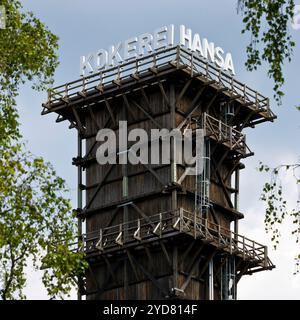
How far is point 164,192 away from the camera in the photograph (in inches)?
3319

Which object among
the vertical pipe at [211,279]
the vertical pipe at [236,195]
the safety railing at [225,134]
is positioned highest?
the safety railing at [225,134]

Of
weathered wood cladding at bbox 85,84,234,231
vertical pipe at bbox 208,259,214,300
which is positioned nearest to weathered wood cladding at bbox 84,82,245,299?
weathered wood cladding at bbox 85,84,234,231

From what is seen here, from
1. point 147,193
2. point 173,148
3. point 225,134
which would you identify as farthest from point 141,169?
point 225,134

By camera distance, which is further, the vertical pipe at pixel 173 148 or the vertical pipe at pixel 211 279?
the vertical pipe at pixel 211 279

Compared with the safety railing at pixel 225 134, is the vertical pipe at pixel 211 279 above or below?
below

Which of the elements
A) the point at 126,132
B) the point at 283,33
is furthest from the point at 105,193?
the point at 283,33

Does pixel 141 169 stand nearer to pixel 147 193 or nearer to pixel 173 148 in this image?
pixel 147 193

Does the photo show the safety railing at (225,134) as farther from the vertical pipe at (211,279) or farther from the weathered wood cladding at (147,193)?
the vertical pipe at (211,279)

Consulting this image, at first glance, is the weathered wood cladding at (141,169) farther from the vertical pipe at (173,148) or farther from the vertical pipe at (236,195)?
the vertical pipe at (236,195)

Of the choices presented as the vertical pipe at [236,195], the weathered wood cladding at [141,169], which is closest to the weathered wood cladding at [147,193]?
the weathered wood cladding at [141,169]

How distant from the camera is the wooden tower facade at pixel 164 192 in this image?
84.3 metres

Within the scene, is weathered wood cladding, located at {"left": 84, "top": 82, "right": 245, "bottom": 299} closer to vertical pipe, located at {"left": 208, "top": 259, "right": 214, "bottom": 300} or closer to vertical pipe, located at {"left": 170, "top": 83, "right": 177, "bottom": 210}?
vertical pipe, located at {"left": 170, "top": 83, "right": 177, "bottom": 210}

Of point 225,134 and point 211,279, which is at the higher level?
point 225,134

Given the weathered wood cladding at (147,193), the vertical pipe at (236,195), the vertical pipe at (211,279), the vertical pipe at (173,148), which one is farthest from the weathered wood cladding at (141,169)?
the vertical pipe at (211,279)
